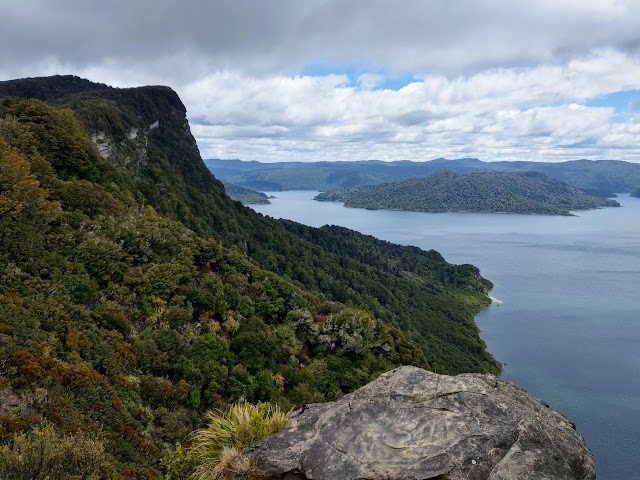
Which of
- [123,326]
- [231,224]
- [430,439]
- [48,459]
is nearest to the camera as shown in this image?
[430,439]

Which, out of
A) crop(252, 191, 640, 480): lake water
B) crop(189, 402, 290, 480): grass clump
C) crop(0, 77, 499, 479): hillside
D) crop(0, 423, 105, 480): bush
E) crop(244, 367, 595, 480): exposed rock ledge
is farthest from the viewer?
crop(252, 191, 640, 480): lake water

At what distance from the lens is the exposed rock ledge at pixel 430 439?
6.74 m

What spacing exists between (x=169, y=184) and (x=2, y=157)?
50395 mm

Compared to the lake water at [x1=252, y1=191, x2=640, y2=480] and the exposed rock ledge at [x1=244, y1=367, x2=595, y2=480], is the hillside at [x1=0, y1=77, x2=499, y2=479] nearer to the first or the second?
the exposed rock ledge at [x1=244, y1=367, x2=595, y2=480]

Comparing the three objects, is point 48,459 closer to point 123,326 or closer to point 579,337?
point 123,326

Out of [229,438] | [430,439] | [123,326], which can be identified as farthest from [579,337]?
[229,438]

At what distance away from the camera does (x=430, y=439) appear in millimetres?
7270

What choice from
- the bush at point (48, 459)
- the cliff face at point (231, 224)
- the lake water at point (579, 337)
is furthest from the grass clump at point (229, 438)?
the lake water at point (579, 337)

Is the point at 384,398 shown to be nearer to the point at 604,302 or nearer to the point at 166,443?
the point at 166,443

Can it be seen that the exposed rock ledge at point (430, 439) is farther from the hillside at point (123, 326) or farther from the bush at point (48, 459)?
the hillside at point (123, 326)

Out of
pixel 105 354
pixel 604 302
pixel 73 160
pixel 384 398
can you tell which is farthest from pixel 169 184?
pixel 604 302

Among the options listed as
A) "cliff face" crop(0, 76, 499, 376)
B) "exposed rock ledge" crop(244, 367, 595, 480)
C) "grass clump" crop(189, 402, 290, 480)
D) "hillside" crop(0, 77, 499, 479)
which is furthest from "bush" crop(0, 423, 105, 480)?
"cliff face" crop(0, 76, 499, 376)

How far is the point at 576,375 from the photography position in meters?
77.9

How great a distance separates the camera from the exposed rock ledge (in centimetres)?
674
